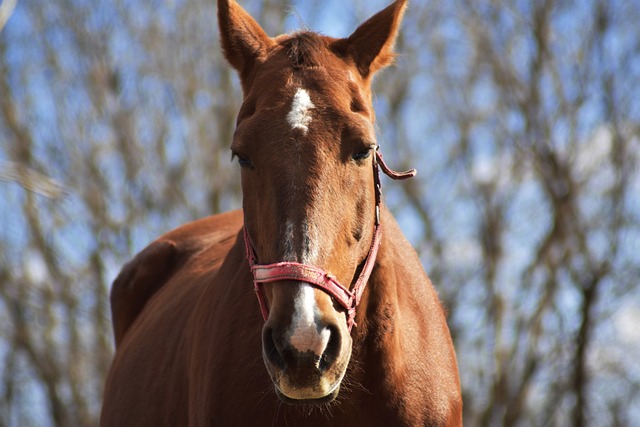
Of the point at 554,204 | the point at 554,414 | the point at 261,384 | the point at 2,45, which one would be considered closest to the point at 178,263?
the point at 261,384

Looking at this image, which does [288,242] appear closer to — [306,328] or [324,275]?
[324,275]

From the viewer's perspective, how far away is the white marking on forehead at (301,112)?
11.0 feet

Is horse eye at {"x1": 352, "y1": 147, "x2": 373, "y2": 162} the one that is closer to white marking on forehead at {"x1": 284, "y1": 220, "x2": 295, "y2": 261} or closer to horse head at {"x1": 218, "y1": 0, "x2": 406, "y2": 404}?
horse head at {"x1": 218, "y1": 0, "x2": 406, "y2": 404}

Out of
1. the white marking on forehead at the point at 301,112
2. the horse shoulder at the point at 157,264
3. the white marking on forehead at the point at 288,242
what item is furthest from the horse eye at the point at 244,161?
the horse shoulder at the point at 157,264

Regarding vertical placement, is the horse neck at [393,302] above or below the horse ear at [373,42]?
below

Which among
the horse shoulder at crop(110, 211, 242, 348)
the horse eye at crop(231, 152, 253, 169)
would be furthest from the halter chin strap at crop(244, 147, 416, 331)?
the horse shoulder at crop(110, 211, 242, 348)

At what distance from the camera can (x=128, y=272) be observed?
21.4 ft

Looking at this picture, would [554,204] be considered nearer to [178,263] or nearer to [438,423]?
[178,263]

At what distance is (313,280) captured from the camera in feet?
10.2

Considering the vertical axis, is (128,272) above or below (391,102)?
below

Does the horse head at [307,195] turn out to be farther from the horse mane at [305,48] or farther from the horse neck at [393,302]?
the horse neck at [393,302]

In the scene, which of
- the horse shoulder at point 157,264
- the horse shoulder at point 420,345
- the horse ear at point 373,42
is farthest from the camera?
the horse shoulder at point 157,264

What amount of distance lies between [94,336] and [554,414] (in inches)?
416

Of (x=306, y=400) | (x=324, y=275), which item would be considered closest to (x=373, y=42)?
(x=324, y=275)
